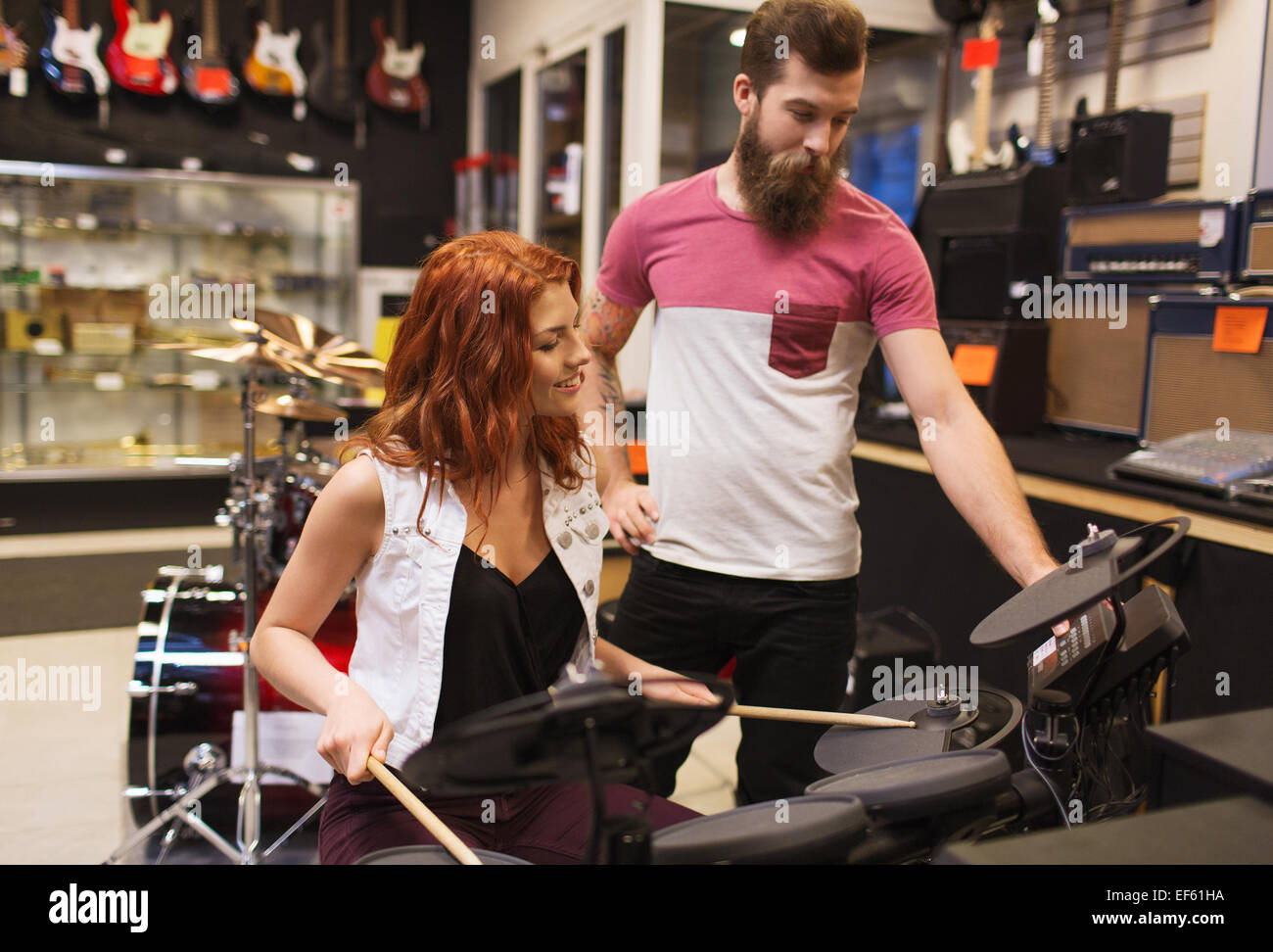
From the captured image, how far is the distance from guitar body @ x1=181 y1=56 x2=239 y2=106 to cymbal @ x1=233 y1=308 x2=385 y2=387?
3733 millimetres

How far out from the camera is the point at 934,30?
4.49m

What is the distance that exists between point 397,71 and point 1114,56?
4.42m

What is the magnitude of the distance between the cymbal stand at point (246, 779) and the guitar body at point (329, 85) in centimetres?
414

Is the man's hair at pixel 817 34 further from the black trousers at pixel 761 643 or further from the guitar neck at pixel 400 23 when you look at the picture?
the guitar neck at pixel 400 23

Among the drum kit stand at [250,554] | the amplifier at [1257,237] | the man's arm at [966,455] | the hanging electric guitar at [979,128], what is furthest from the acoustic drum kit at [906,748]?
the hanging electric guitar at [979,128]

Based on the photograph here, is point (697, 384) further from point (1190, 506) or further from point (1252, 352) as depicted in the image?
point (1252, 352)

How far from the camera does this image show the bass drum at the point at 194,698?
2.62 metres

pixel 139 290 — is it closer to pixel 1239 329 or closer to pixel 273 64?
pixel 273 64

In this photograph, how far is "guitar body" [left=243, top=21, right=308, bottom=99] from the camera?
239 inches

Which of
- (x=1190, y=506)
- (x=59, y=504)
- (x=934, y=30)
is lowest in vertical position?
(x=59, y=504)

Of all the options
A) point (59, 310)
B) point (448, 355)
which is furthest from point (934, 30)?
point (59, 310)

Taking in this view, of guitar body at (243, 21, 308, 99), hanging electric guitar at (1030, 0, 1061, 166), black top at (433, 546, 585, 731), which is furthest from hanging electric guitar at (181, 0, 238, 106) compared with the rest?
black top at (433, 546, 585, 731)

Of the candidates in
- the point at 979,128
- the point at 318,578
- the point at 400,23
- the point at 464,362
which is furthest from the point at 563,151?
the point at 318,578
